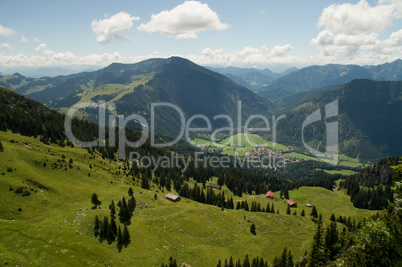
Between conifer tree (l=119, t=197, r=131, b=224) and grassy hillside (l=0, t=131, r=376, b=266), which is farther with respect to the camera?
conifer tree (l=119, t=197, r=131, b=224)

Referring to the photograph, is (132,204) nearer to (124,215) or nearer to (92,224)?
(124,215)

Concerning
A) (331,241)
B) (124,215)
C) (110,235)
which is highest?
(124,215)

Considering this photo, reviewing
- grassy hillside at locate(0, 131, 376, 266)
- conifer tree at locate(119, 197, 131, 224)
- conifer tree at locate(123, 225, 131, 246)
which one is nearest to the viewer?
grassy hillside at locate(0, 131, 376, 266)

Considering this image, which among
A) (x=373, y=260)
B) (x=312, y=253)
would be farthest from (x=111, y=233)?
(x=373, y=260)

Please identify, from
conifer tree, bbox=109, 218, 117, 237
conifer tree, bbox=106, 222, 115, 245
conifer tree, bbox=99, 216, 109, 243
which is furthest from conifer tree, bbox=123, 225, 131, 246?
conifer tree, bbox=99, 216, 109, 243

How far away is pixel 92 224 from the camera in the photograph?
2751 inches

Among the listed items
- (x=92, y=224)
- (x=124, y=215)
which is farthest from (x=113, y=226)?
(x=124, y=215)

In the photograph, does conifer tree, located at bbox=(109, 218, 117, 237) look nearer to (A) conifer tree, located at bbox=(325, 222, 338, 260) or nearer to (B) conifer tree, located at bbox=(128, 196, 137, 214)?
(B) conifer tree, located at bbox=(128, 196, 137, 214)

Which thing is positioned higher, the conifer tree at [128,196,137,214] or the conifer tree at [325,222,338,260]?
the conifer tree at [128,196,137,214]

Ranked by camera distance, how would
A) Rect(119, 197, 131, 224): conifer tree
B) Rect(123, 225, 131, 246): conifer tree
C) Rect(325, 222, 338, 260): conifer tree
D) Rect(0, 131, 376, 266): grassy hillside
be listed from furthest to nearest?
Answer: Rect(119, 197, 131, 224): conifer tree, Rect(123, 225, 131, 246): conifer tree, Rect(325, 222, 338, 260): conifer tree, Rect(0, 131, 376, 266): grassy hillside

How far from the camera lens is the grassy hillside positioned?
5778 cm

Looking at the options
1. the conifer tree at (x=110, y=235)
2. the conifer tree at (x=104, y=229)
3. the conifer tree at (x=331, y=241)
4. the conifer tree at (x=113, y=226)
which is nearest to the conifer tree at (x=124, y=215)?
the conifer tree at (x=113, y=226)

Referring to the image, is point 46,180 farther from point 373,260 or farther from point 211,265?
point 373,260

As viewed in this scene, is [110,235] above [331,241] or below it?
above
